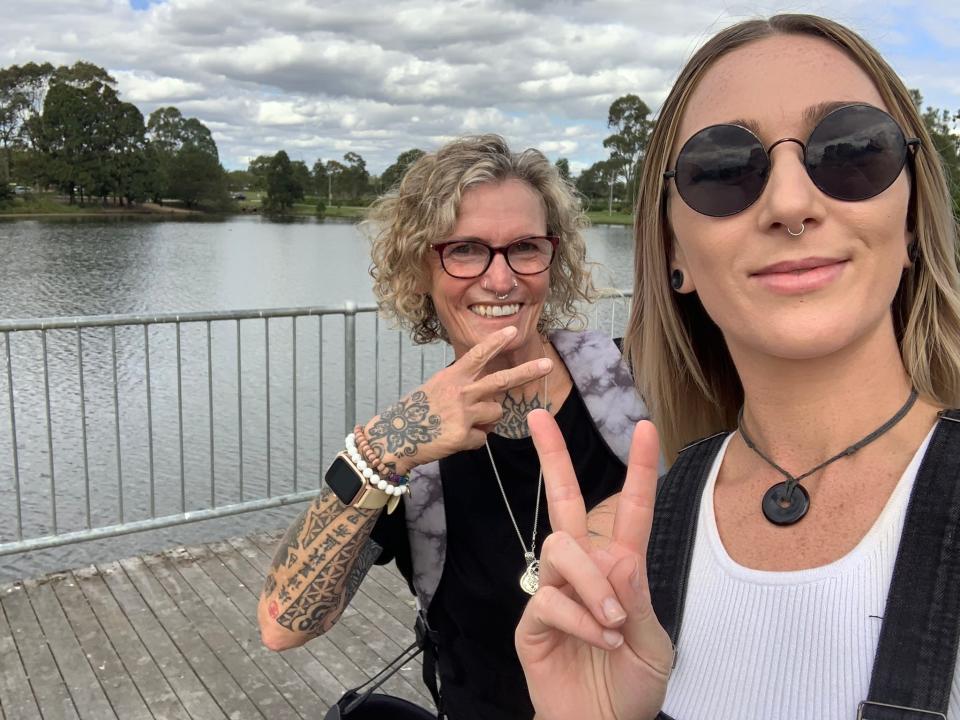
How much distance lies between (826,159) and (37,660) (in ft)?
11.8

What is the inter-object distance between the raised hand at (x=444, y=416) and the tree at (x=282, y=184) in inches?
2580

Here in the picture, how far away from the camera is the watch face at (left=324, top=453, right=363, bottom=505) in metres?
1.54

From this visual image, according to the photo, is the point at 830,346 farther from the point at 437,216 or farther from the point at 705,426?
the point at 437,216

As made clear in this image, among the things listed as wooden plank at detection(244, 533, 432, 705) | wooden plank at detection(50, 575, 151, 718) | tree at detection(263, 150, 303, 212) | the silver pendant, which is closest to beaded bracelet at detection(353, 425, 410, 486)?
the silver pendant

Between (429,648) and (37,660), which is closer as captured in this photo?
(429,648)

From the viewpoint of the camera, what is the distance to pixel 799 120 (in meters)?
0.96

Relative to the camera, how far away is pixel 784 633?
0.90 metres

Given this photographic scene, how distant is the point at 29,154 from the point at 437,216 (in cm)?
6382

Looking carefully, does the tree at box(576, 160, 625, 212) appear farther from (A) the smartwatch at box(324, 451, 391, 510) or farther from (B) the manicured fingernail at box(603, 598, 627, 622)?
(B) the manicured fingernail at box(603, 598, 627, 622)

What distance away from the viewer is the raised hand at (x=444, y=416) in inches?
59.7

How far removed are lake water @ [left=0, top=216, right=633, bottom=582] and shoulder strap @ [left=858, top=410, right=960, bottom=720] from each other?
109cm

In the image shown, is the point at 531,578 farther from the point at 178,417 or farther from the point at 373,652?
the point at 178,417

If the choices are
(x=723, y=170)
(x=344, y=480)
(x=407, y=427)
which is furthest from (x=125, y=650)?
(x=723, y=170)

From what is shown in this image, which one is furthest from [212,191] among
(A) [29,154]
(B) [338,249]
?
(B) [338,249]
